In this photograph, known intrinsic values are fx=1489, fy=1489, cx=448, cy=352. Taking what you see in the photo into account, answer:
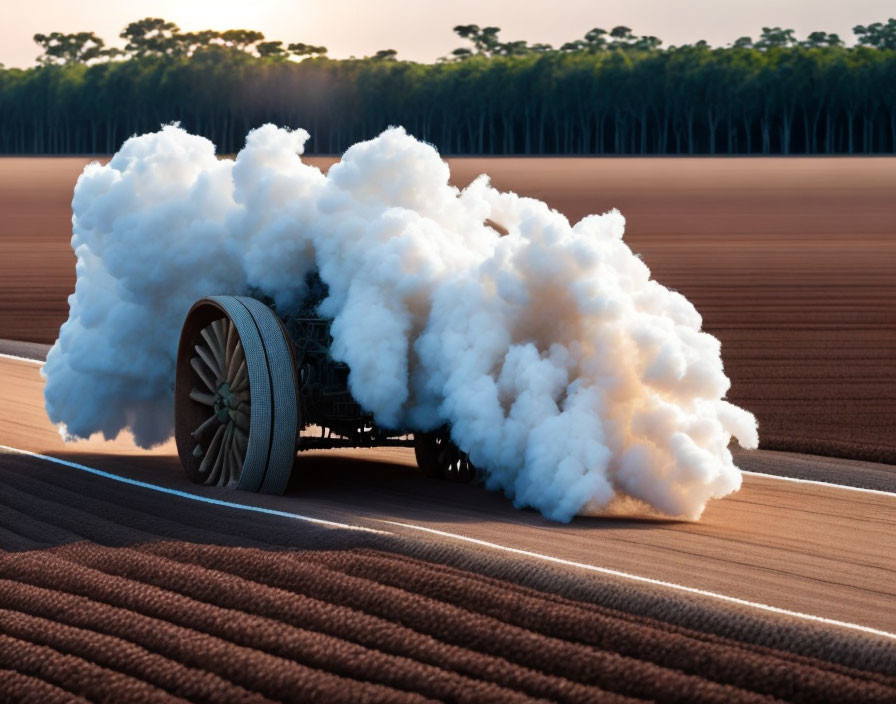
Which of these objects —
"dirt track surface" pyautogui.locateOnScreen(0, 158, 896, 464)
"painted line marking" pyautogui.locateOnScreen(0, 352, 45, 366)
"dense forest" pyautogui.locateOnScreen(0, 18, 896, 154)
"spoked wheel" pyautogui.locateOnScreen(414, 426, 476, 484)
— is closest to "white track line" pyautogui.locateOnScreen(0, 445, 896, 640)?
"spoked wheel" pyautogui.locateOnScreen(414, 426, 476, 484)

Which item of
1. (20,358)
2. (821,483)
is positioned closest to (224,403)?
(821,483)

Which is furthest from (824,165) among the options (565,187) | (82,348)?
(82,348)

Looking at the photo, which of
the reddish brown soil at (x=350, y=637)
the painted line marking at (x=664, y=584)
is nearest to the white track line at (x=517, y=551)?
the painted line marking at (x=664, y=584)

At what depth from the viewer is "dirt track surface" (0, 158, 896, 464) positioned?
17.2 meters

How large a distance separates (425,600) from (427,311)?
399 centimetres

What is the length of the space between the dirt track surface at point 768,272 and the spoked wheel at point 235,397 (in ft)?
18.3

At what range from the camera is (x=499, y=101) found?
454 ft

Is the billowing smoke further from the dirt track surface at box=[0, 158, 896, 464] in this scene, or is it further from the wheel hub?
the dirt track surface at box=[0, 158, 896, 464]

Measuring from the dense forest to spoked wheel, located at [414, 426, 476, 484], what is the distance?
11414 centimetres

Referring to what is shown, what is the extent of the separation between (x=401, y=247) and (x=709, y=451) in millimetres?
2808

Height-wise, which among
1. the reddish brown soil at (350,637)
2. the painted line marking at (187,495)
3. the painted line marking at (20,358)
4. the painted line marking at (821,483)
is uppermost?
the reddish brown soil at (350,637)

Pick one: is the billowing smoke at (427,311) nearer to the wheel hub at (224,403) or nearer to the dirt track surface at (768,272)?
the wheel hub at (224,403)

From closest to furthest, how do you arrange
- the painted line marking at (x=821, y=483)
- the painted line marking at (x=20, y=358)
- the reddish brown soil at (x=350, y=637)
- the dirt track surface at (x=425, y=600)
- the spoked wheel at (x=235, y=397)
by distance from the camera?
the reddish brown soil at (x=350, y=637)
the dirt track surface at (x=425, y=600)
the spoked wheel at (x=235, y=397)
the painted line marking at (x=821, y=483)
the painted line marking at (x=20, y=358)

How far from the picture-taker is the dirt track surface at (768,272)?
1722 cm
